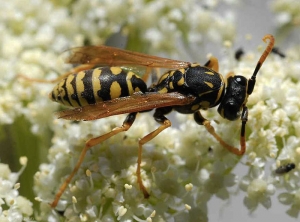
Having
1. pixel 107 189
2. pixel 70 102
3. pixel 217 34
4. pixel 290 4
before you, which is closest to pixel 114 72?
pixel 70 102

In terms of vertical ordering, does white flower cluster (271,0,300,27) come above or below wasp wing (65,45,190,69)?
above

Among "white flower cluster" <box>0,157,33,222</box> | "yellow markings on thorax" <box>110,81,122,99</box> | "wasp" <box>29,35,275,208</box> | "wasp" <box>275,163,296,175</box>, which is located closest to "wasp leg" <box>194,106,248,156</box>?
"wasp" <box>29,35,275,208</box>

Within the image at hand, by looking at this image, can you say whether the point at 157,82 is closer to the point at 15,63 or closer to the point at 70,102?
the point at 70,102

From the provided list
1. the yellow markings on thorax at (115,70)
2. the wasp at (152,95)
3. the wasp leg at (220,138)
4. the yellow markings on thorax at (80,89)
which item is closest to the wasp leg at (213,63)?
the wasp at (152,95)

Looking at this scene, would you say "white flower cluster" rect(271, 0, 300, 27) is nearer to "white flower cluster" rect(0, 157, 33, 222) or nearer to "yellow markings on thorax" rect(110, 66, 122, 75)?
"yellow markings on thorax" rect(110, 66, 122, 75)

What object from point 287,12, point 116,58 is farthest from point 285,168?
point 287,12

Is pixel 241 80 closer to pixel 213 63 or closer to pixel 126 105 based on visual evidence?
pixel 213 63
